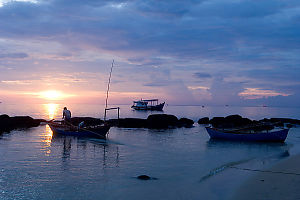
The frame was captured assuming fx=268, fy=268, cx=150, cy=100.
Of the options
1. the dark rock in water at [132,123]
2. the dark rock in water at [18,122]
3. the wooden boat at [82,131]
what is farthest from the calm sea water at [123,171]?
the dark rock in water at [18,122]

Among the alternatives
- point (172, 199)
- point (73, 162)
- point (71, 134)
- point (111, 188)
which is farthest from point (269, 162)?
point (71, 134)

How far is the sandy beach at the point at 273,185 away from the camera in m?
10.3

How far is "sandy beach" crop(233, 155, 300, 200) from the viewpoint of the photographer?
405 inches

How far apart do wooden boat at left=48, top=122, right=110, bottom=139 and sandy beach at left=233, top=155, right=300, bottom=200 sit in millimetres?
17999

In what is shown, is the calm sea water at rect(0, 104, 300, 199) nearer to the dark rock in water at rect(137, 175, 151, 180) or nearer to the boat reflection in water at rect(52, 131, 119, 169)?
the boat reflection in water at rect(52, 131, 119, 169)

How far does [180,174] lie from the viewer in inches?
565

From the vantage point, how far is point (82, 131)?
29359 mm

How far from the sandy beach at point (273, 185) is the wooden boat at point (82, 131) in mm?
17999

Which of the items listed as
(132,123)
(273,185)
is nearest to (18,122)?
(132,123)

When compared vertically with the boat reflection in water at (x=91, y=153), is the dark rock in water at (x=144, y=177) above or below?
below

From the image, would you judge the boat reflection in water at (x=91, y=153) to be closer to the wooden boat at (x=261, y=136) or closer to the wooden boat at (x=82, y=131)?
the wooden boat at (x=82, y=131)

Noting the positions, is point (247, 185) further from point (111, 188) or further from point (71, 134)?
point (71, 134)

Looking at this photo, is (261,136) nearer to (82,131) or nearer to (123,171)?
(123,171)

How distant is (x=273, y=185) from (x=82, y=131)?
21876 mm
